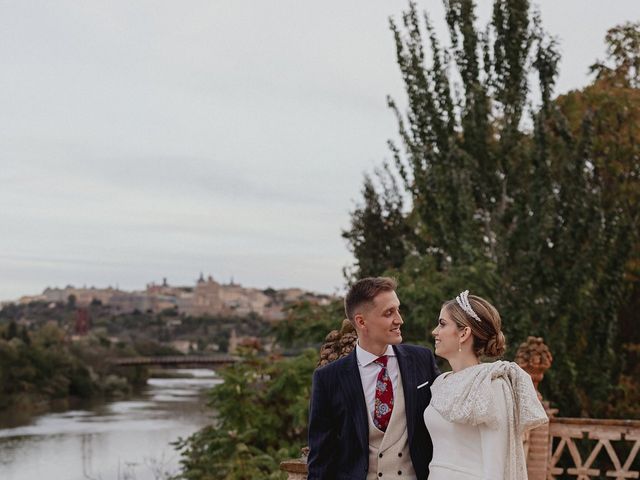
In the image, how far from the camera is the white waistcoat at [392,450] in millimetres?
2305

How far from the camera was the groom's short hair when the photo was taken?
7.59ft

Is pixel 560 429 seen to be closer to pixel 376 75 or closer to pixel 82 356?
pixel 376 75

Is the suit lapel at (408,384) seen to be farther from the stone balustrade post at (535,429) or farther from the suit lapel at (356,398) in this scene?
the stone balustrade post at (535,429)

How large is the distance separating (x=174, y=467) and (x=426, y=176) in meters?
8.40

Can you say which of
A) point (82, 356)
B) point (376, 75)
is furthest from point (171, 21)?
point (82, 356)

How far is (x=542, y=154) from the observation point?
957 centimetres

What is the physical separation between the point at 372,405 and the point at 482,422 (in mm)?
278

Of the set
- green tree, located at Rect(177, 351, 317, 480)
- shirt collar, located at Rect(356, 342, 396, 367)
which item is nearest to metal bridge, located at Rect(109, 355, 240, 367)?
green tree, located at Rect(177, 351, 317, 480)

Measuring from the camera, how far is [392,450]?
7.59 ft

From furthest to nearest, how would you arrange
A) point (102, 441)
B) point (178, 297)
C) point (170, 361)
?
point (178, 297) → point (170, 361) → point (102, 441)

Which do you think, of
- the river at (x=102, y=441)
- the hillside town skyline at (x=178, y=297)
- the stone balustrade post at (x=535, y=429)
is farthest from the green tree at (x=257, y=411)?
the hillside town skyline at (x=178, y=297)

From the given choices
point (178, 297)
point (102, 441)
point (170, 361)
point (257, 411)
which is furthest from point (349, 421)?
point (178, 297)

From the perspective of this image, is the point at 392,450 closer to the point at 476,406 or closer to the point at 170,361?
the point at 476,406

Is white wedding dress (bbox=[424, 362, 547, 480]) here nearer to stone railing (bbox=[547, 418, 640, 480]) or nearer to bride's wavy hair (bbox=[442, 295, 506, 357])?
bride's wavy hair (bbox=[442, 295, 506, 357])
